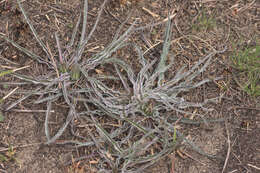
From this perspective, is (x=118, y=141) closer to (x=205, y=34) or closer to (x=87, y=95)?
(x=87, y=95)

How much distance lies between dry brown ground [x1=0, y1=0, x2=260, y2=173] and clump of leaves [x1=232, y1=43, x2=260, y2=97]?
0.12 feet

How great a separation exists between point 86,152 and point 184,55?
0.67 meters

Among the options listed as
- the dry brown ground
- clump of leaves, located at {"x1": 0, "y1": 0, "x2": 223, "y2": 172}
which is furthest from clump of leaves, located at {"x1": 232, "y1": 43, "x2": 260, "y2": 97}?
clump of leaves, located at {"x1": 0, "y1": 0, "x2": 223, "y2": 172}

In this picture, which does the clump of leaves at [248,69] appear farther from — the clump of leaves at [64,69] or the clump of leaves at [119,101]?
the clump of leaves at [64,69]

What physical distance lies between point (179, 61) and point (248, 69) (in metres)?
0.34

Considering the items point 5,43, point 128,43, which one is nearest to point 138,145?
point 128,43

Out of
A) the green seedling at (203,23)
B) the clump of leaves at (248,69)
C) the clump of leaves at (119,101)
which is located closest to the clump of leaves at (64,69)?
the clump of leaves at (119,101)

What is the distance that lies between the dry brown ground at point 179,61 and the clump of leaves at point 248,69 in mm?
35

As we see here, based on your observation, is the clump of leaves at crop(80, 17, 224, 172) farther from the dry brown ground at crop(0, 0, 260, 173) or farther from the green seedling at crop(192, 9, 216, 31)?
the green seedling at crop(192, 9, 216, 31)

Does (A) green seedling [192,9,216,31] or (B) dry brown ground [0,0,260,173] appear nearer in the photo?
(B) dry brown ground [0,0,260,173]

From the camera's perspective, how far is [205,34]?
5.79ft

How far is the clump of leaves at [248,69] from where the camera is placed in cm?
167

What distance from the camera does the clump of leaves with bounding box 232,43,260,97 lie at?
65.7 inches

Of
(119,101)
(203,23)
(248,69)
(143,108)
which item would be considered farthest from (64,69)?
(248,69)
